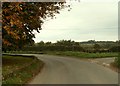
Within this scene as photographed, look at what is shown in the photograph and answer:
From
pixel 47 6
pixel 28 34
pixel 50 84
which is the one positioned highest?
pixel 47 6

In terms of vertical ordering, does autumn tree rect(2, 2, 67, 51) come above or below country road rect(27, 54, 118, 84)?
above

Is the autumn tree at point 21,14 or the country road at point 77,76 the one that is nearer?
the country road at point 77,76

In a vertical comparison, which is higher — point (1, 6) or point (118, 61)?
point (1, 6)

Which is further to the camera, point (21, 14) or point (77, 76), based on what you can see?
point (21, 14)

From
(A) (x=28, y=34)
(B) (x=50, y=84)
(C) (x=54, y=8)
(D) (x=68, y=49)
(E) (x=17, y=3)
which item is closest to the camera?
(B) (x=50, y=84)

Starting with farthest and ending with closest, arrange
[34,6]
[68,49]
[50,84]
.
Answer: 1. [68,49]
2. [34,6]
3. [50,84]

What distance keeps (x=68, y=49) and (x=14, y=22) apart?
186 feet

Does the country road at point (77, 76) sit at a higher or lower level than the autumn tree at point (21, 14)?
lower

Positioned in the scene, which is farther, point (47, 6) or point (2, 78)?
point (47, 6)

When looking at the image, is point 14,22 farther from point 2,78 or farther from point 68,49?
point 68,49

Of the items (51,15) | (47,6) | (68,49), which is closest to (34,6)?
(47,6)

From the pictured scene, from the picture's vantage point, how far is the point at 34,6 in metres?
26.5

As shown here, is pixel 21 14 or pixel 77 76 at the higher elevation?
pixel 21 14

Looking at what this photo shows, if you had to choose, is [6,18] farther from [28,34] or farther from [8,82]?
[28,34]
